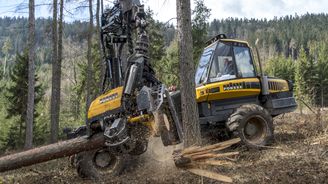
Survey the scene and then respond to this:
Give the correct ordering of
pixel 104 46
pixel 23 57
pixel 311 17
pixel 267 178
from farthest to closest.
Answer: pixel 311 17
pixel 23 57
pixel 104 46
pixel 267 178

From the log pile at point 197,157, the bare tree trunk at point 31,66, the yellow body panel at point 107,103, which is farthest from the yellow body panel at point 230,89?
the bare tree trunk at point 31,66

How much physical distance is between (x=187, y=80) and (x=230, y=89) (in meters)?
2.67

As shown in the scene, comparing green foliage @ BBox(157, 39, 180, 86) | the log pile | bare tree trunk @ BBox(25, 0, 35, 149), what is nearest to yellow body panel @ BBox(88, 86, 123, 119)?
the log pile

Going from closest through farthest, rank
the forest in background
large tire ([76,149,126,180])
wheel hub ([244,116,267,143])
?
large tire ([76,149,126,180])
wheel hub ([244,116,267,143])
the forest in background

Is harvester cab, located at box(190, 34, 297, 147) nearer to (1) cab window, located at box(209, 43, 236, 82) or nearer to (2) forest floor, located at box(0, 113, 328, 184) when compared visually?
(1) cab window, located at box(209, 43, 236, 82)

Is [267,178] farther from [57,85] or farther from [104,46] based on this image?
[57,85]

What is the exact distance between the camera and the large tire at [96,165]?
8.34 meters

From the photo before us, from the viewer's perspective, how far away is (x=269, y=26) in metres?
179

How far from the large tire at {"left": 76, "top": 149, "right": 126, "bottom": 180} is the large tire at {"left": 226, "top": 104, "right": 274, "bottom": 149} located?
118 inches

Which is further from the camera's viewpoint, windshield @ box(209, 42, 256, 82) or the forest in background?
the forest in background

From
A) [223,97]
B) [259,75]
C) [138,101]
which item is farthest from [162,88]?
[259,75]

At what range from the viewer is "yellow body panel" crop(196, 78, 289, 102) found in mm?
9898

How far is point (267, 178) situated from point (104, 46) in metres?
4.26

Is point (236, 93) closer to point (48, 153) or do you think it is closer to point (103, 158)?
point (103, 158)
